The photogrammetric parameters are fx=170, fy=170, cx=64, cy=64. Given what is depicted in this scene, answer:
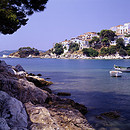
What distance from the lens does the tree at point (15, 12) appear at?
13698mm

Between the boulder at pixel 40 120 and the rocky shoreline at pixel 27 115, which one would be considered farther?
the boulder at pixel 40 120

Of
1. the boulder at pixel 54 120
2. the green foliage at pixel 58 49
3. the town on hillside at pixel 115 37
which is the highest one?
the town on hillside at pixel 115 37

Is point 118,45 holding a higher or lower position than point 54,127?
higher

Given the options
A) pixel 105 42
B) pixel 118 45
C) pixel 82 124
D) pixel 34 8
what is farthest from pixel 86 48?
pixel 82 124

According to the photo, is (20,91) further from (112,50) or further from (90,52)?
(90,52)

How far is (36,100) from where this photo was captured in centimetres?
841

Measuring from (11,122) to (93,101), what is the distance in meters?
8.67

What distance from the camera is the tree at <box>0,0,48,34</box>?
13.7 meters

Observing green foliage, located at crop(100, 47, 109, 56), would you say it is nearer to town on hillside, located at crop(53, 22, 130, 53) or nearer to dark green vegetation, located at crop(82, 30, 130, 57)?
dark green vegetation, located at crop(82, 30, 130, 57)

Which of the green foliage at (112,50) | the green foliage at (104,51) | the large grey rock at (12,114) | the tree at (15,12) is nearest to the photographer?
the large grey rock at (12,114)

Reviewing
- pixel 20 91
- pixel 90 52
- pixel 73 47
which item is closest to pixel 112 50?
pixel 90 52

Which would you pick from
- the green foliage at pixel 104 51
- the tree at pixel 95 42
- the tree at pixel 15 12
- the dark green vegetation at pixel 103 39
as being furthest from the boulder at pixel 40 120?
the tree at pixel 95 42

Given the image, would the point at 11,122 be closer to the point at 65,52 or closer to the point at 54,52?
the point at 65,52

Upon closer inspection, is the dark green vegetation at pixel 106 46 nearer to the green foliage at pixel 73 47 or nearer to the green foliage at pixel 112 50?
the green foliage at pixel 112 50
